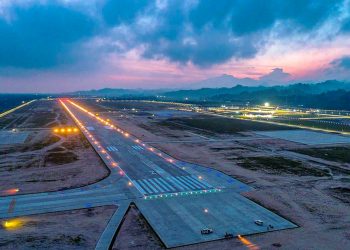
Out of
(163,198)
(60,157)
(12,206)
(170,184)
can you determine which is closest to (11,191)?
(12,206)

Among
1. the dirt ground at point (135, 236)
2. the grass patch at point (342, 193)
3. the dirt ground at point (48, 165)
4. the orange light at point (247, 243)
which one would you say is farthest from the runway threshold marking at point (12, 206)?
the grass patch at point (342, 193)

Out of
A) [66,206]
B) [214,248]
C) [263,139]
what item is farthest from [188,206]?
[263,139]

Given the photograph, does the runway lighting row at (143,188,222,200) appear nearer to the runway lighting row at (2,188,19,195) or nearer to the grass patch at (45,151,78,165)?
the runway lighting row at (2,188,19,195)

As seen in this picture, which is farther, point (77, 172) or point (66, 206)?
point (77, 172)

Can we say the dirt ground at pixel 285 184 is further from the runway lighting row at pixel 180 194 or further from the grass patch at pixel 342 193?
the runway lighting row at pixel 180 194

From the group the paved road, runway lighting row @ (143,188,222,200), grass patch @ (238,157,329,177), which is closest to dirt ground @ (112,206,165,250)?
the paved road

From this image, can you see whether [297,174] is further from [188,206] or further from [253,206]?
[188,206]
